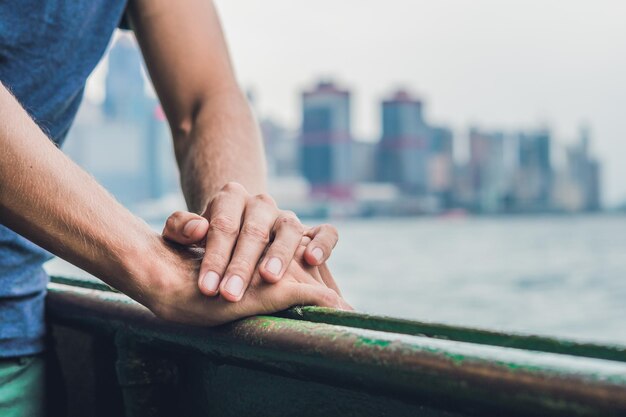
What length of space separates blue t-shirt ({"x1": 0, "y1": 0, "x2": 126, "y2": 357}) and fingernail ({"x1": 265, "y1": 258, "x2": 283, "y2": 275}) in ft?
1.28

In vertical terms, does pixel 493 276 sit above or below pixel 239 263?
below

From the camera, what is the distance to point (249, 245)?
35.0 inches

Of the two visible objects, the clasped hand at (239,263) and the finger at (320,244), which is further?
the finger at (320,244)

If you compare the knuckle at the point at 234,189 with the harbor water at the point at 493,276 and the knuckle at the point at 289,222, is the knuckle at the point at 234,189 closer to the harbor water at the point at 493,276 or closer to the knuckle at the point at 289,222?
the knuckle at the point at 289,222

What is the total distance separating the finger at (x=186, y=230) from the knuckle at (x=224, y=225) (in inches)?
0.4

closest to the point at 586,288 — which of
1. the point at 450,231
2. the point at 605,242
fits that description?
the point at 605,242

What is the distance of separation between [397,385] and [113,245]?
0.35 metres

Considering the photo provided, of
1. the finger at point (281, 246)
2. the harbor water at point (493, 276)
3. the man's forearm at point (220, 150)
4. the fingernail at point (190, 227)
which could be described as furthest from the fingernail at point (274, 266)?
the harbor water at point (493, 276)

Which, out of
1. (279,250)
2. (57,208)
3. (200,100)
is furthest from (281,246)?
(200,100)

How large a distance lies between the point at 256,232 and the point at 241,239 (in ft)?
0.07

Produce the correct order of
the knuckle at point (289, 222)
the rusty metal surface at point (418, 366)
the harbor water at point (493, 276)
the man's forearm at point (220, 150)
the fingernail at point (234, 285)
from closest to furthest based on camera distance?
the rusty metal surface at point (418, 366)
the fingernail at point (234, 285)
the knuckle at point (289, 222)
the man's forearm at point (220, 150)
the harbor water at point (493, 276)

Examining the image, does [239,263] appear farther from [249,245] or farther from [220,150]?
[220,150]

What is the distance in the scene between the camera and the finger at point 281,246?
33.9 inches

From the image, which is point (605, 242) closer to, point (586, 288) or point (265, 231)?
point (586, 288)
